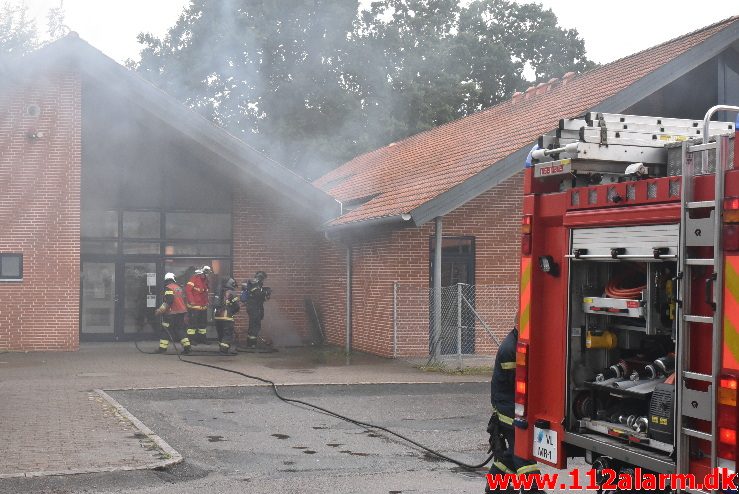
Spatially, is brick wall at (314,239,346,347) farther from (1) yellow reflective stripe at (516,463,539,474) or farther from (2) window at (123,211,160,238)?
(1) yellow reflective stripe at (516,463,539,474)

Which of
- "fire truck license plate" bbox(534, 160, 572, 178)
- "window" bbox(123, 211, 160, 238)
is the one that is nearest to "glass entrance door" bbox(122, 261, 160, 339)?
"window" bbox(123, 211, 160, 238)

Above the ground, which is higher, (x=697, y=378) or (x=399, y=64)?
(x=399, y=64)

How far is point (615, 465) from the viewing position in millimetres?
5664

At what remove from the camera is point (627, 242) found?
5367 mm

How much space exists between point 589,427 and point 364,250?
13.6 m

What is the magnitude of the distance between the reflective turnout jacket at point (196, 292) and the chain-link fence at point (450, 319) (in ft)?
13.3

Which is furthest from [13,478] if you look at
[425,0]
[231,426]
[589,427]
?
[425,0]

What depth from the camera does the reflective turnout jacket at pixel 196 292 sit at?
1917 cm

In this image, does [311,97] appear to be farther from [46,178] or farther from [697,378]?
[697,378]

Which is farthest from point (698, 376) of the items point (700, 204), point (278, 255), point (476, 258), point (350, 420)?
point (278, 255)

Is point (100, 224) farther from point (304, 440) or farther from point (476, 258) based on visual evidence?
point (304, 440)

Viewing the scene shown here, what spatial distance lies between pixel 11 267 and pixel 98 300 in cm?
211

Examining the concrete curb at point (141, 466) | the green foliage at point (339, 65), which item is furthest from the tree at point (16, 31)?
the concrete curb at point (141, 466)

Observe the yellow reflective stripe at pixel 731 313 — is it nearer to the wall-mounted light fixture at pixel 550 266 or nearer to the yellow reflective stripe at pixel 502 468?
the wall-mounted light fixture at pixel 550 266
